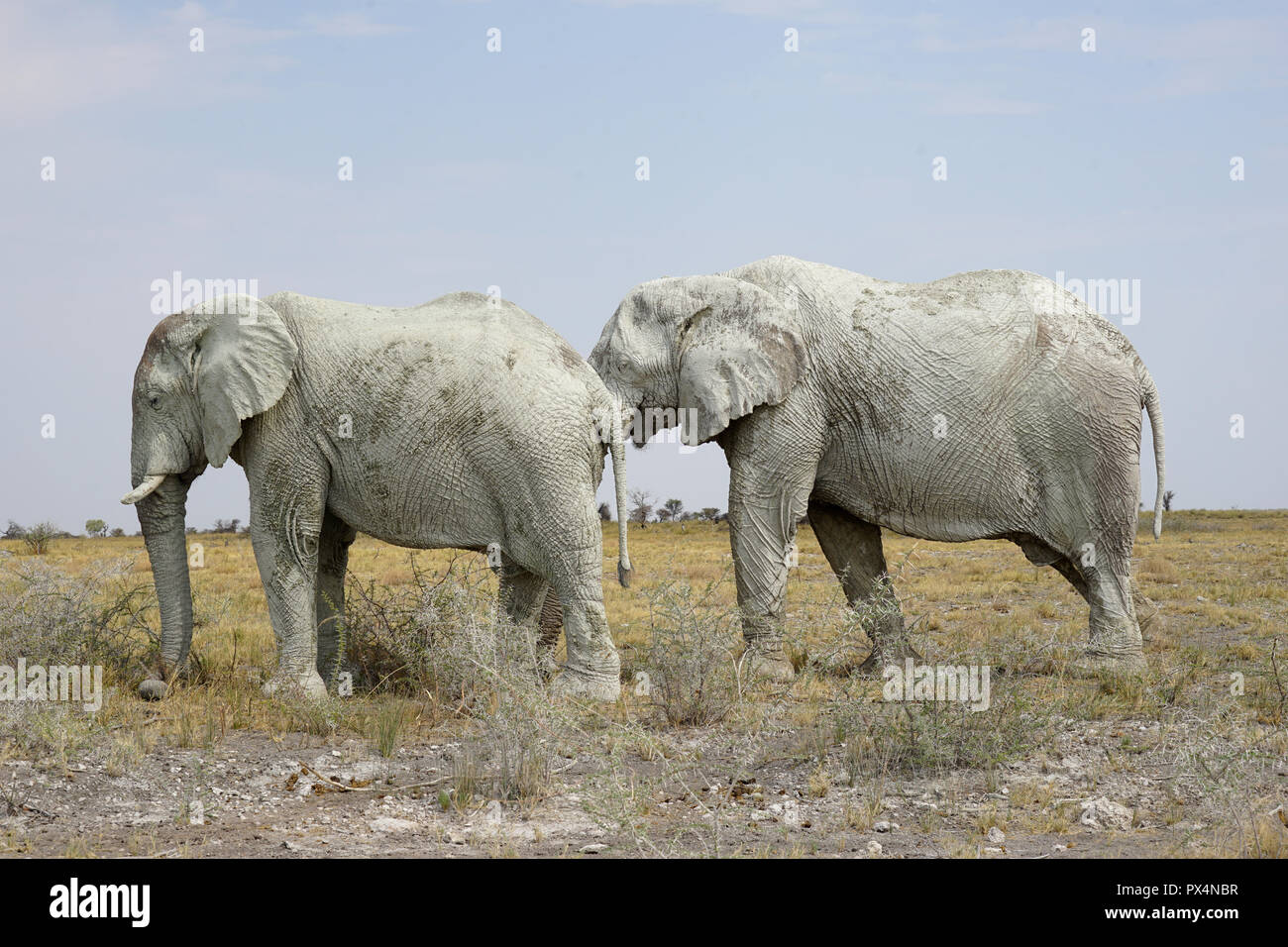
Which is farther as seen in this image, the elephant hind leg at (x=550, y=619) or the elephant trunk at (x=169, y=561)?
the elephant hind leg at (x=550, y=619)

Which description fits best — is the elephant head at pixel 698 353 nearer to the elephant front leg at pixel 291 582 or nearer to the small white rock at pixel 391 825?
the elephant front leg at pixel 291 582

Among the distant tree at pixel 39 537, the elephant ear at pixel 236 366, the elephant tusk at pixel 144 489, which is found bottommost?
the distant tree at pixel 39 537

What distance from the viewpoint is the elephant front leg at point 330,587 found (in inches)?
442

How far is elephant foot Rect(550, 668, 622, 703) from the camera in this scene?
10.3 meters

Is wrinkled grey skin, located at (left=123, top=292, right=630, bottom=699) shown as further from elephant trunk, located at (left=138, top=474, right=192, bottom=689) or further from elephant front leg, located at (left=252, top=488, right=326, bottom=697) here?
elephant trunk, located at (left=138, top=474, right=192, bottom=689)

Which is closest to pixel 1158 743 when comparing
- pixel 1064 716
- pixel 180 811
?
pixel 1064 716

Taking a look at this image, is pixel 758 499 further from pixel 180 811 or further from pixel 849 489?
pixel 180 811

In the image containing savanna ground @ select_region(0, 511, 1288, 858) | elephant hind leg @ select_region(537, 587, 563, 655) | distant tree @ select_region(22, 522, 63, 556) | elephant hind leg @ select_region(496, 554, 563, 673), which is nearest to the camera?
savanna ground @ select_region(0, 511, 1288, 858)

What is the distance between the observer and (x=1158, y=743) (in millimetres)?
9031

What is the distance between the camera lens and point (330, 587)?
11352 mm

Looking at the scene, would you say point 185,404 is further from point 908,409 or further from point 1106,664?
point 1106,664

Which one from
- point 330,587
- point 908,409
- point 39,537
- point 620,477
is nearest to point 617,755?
point 620,477

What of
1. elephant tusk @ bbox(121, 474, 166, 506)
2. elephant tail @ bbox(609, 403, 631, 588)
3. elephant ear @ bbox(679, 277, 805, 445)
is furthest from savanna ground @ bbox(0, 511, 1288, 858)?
elephant ear @ bbox(679, 277, 805, 445)

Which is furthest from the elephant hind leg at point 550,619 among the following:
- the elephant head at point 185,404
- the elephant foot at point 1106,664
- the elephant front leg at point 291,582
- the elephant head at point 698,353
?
the elephant foot at point 1106,664
